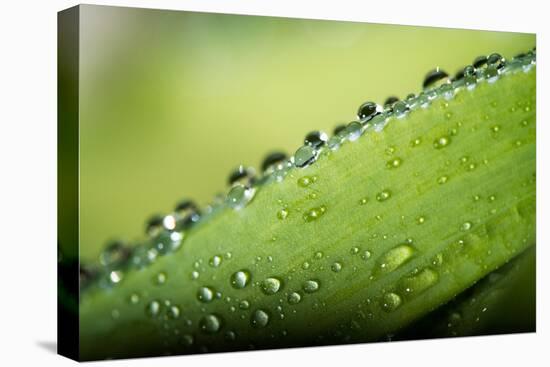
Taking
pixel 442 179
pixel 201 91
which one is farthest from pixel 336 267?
pixel 201 91

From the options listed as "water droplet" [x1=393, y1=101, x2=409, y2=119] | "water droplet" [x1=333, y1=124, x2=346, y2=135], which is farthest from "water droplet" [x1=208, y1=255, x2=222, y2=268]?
"water droplet" [x1=393, y1=101, x2=409, y2=119]

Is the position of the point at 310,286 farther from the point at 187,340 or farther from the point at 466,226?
the point at 466,226

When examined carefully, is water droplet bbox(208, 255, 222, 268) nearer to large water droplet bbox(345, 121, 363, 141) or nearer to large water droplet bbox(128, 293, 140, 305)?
large water droplet bbox(128, 293, 140, 305)

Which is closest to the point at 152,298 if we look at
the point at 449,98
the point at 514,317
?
the point at 449,98

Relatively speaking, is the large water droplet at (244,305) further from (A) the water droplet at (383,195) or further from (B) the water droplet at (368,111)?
(B) the water droplet at (368,111)

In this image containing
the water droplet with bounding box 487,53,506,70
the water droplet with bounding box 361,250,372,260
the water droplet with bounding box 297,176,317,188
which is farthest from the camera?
the water droplet with bounding box 487,53,506,70

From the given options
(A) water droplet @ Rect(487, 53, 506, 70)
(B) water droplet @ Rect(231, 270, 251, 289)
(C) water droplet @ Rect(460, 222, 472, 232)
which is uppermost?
(A) water droplet @ Rect(487, 53, 506, 70)

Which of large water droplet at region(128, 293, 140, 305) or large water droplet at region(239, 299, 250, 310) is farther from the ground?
large water droplet at region(128, 293, 140, 305)

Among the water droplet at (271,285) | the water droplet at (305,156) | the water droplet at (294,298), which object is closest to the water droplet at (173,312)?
the water droplet at (271,285)
